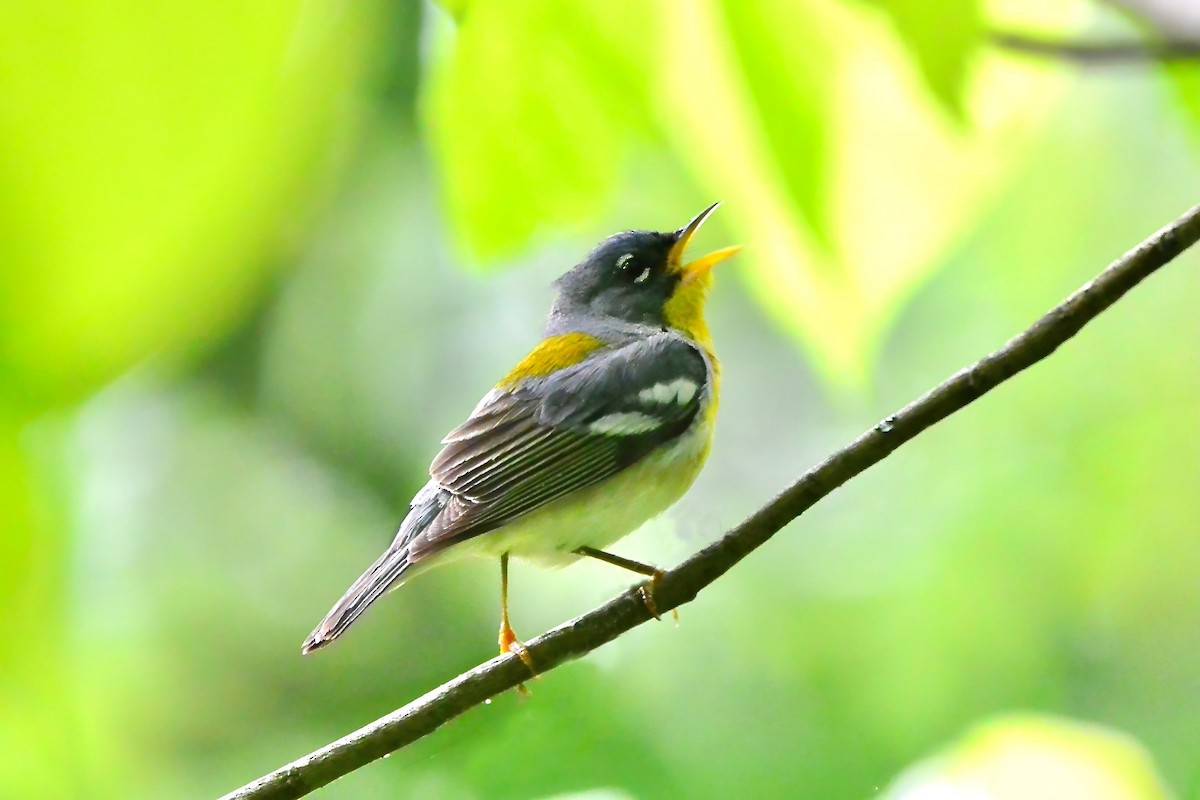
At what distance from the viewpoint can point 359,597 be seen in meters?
1.64

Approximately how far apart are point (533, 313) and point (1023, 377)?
146 centimetres

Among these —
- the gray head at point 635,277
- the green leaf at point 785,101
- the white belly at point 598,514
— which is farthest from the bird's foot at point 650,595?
the gray head at point 635,277

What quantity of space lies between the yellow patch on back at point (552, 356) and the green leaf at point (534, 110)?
1.07 metres

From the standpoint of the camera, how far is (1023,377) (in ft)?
10.9

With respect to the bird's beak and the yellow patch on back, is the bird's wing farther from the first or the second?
the bird's beak

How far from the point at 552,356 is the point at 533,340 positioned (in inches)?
26.6

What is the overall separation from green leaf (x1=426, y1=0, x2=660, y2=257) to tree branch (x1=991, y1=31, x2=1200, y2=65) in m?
0.39

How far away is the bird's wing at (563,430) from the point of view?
1.87 meters

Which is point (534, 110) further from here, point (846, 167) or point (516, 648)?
point (516, 648)

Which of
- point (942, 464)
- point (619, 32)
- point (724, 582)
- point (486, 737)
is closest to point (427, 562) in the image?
point (486, 737)

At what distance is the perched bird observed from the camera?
1.82 meters

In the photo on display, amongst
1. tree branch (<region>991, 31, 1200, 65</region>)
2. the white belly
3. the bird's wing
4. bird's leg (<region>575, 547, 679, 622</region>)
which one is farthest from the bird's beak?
tree branch (<region>991, 31, 1200, 65</region>)

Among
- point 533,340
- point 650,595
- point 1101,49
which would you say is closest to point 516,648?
point 650,595

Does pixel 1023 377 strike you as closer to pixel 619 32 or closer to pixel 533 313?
pixel 533 313
